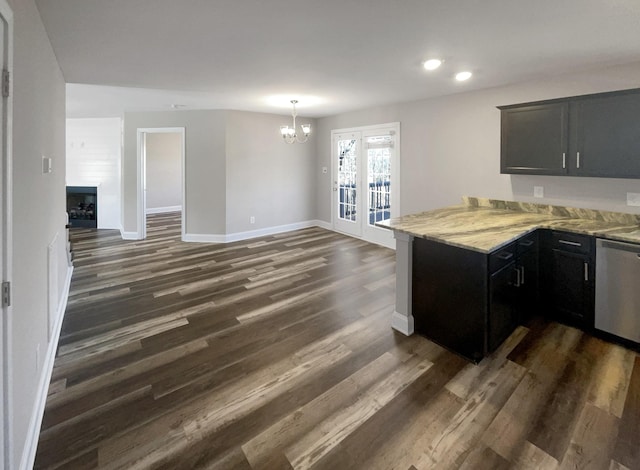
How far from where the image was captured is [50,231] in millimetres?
2805

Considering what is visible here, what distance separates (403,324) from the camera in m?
3.07

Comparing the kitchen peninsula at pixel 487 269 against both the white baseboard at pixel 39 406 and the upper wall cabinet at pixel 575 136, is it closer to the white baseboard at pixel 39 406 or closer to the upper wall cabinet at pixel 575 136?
the upper wall cabinet at pixel 575 136

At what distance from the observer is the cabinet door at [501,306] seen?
2566 mm

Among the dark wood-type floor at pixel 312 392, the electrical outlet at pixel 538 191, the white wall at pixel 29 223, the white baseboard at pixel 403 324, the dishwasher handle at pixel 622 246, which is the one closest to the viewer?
the white wall at pixel 29 223

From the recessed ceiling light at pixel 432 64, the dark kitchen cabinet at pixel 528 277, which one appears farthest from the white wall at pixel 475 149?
the recessed ceiling light at pixel 432 64

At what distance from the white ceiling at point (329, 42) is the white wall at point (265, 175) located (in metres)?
2.10

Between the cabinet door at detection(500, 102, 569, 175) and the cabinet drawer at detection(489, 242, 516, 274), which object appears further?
the cabinet door at detection(500, 102, 569, 175)

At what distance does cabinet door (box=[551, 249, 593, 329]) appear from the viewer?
300 centimetres

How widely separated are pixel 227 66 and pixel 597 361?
4.24m

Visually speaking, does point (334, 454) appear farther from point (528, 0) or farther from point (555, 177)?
point (555, 177)

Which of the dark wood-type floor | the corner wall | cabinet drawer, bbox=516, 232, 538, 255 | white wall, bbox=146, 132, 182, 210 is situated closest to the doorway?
the corner wall

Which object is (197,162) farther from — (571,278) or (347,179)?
(571,278)

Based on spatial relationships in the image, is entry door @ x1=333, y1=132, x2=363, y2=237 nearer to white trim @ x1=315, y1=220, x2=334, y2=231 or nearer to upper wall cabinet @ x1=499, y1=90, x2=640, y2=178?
white trim @ x1=315, y1=220, x2=334, y2=231

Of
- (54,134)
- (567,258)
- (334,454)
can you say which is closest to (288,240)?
(54,134)
